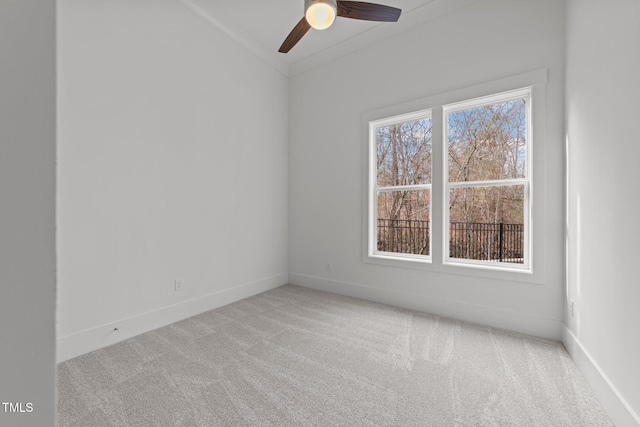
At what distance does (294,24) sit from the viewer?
10.6 ft

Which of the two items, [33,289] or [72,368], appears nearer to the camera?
[33,289]

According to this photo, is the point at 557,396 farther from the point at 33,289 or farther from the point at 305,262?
the point at 305,262

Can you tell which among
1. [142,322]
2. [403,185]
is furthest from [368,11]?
[142,322]

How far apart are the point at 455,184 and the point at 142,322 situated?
326cm

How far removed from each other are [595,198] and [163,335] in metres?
3.32

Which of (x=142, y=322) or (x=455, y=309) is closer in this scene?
(x=142, y=322)

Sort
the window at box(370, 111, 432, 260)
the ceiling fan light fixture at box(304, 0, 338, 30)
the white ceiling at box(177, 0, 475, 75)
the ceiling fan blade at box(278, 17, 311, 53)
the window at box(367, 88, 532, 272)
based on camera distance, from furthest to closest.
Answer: the window at box(370, 111, 432, 260) → the white ceiling at box(177, 0, 475, 75) → the window at box(367, 88, 532, 272) → the ceiling fan blade at box(278, 17, 311, 53) → the ceiling fan light fixture at box(304, 0, 338, 30)

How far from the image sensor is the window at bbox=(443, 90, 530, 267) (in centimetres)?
261

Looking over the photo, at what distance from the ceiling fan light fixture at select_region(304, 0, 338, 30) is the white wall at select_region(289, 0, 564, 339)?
1.45 meters

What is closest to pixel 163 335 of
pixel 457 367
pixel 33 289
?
pixel 457 367

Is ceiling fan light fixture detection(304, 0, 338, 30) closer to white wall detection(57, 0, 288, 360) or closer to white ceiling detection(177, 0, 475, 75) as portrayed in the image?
white ceiling detection(177, 0, 475, 75)

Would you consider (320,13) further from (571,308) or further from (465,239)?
(571,308)

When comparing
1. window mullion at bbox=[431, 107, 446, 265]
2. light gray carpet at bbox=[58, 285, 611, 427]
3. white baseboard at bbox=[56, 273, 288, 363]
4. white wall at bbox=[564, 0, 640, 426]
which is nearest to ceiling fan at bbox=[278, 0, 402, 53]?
window mullion at bbox=[431, 107, 446, 265]

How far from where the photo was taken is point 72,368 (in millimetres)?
1888
